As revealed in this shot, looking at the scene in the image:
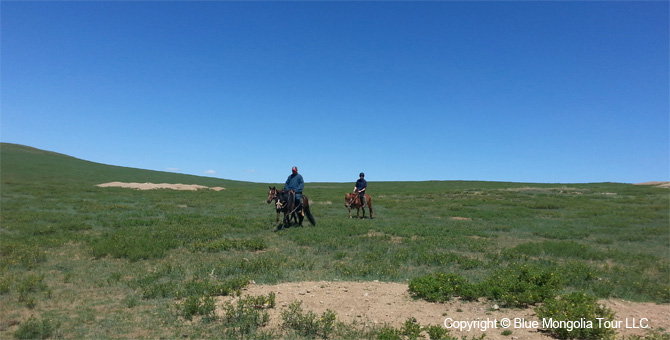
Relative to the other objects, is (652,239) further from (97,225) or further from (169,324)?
(97,225)

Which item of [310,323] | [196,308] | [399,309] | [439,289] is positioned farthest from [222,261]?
[439,289]

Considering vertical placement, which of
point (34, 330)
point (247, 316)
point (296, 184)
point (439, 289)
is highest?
point (296, 184)

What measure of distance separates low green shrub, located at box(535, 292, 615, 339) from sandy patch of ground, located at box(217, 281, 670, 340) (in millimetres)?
249

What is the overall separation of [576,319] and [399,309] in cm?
Answer: 292

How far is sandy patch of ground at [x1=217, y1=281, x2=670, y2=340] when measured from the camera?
661cm

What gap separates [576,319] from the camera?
608cm

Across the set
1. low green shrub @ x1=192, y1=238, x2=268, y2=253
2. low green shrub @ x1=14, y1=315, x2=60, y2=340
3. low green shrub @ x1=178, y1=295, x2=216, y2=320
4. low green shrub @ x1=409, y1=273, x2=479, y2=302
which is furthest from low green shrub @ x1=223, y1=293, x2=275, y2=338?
low green shrub @ x1=192, y1=238, x2=268, y2=253

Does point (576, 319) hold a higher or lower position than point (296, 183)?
lower

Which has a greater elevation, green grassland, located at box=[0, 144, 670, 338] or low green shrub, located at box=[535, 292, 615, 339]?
low green shrub, located at box=[535, 292, 615, 339]

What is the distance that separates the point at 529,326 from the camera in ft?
21.5

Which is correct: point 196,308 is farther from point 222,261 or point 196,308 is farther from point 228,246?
point 228,246

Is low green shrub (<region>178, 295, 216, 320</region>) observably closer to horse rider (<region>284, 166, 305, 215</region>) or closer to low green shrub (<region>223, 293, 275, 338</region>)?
low green shrub (<region>223, 293, 275, 338</region>)

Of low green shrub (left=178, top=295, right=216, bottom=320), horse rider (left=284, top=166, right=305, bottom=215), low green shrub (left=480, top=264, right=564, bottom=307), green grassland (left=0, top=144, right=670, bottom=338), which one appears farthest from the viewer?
horse rider (left=284, top=166, right=305, bottom=215)

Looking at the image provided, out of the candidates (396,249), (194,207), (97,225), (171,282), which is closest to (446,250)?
(396,249)
